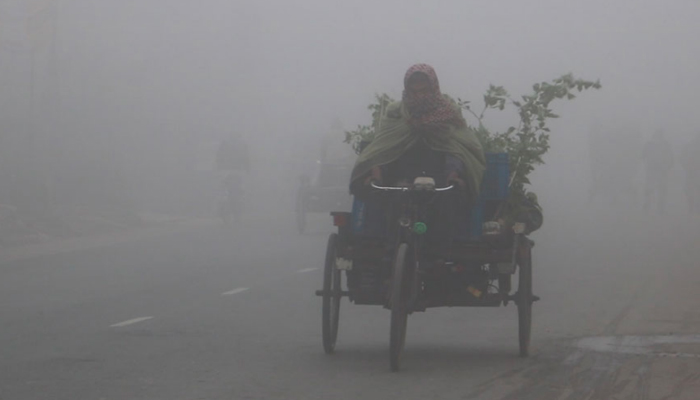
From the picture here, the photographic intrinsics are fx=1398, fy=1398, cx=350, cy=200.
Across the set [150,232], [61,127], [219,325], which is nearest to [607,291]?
[219,325]

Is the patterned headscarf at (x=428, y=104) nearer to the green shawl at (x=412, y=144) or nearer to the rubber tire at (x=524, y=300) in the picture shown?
the green shawl at (x=412, y=144)

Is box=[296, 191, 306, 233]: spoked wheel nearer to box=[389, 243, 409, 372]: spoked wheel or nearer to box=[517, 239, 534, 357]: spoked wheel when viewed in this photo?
box=[517, 239, 534, 357]: spoked wheel

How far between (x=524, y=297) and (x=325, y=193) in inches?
720

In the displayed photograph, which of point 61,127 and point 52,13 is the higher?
point 52,13

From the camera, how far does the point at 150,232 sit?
2778 centimetres

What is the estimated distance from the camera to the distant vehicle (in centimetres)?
2773

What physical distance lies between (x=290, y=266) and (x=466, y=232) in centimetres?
1030

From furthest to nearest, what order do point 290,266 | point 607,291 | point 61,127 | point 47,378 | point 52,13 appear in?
point 61,127 < point 52,13 < point 290,266 < point 607,291 < point 47,378

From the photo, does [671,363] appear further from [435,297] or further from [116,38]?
[116,38]

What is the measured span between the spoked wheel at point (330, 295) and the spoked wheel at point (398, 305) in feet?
2.80

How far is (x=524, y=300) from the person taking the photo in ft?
31.5

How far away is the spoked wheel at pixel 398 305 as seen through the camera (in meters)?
8.59

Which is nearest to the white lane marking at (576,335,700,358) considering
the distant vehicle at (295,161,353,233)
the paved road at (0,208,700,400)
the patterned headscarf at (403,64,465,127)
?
the paved road at (0,208,700,400)

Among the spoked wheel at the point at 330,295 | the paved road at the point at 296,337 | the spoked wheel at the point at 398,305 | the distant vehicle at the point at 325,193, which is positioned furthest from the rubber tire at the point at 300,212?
the spoked wheel at the point at 398,305
